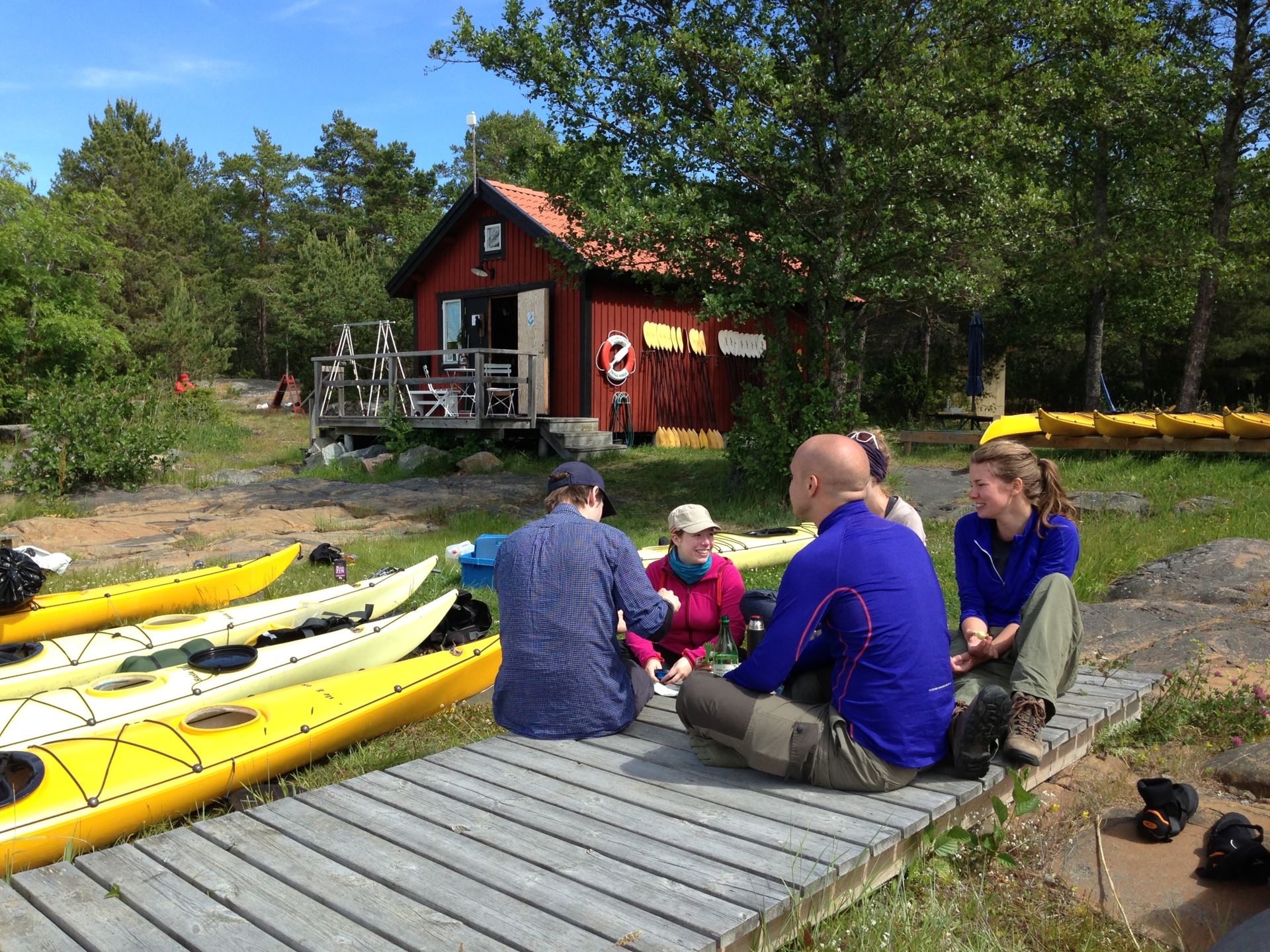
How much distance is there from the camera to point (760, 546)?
890 cm

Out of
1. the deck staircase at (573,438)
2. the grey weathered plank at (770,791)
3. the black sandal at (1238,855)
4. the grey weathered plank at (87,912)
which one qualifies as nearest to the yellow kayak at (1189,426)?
the deck staircase at (573,438)

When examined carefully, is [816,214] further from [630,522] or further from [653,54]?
[630,522]

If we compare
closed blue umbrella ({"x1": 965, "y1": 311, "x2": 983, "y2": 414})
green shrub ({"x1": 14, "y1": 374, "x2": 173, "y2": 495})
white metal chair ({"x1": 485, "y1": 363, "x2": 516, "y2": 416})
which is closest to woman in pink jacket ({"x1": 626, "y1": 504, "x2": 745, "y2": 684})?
green shrub ({"x1": 14, "y1": 374, "x2": 173, "y2": 495})

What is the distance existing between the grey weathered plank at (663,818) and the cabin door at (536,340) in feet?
49.6

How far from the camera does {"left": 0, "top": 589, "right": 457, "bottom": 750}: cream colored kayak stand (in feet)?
14.7

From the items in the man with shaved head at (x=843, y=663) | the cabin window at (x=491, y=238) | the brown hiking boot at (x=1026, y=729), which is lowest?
the brown hiking boot at (x=1026, y=729)

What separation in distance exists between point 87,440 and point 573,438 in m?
7.70

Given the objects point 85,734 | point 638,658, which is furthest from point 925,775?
point 85,734

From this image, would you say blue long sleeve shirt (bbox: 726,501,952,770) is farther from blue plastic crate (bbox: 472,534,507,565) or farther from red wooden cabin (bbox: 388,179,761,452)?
red wooden cabin (bbox: 388,179,761,452)

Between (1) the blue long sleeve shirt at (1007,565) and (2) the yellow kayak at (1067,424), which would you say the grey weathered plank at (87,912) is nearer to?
(1) the blue long sleeve shirt at (1007,565)

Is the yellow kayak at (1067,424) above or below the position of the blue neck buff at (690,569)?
above

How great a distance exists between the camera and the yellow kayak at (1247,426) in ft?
39.4

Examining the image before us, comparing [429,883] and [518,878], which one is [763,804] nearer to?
[518,878]

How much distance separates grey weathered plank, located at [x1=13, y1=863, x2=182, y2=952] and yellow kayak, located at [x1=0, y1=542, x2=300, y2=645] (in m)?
4.18
